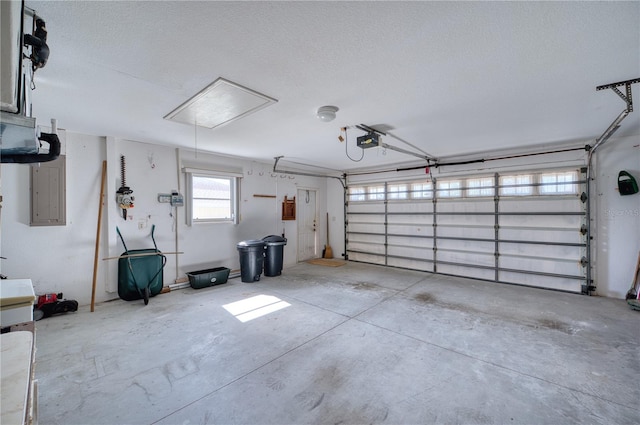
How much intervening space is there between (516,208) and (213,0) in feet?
19.3

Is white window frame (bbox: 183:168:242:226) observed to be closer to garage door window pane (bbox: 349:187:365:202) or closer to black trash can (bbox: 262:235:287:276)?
black trash can (bbox: 262:235:287:276)

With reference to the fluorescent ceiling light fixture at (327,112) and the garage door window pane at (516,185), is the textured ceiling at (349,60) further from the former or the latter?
the garage door window pane at (516,185)

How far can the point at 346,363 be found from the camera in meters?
2.43

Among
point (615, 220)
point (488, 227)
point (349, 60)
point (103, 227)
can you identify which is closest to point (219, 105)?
point (349, 60)

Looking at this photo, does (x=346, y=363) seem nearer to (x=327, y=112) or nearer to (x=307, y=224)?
(x=327, y=112)

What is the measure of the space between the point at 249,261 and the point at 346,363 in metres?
3.28

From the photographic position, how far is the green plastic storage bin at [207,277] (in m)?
4.73

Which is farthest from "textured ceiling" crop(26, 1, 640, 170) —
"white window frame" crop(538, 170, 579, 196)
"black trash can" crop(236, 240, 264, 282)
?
"black trash can" crop(236, 240, 264, 282)

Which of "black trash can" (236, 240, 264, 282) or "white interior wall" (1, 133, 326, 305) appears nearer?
"white interior wall" (1, 133, 326, 305)

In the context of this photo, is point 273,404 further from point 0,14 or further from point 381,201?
point 381,201

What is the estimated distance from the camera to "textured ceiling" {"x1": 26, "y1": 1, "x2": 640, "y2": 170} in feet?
4.98

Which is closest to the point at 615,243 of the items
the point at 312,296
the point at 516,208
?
the point at 516,208

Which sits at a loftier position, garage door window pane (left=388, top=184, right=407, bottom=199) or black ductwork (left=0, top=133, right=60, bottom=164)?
garage door window pane (left=388, top=184, right=407, bottom=199)

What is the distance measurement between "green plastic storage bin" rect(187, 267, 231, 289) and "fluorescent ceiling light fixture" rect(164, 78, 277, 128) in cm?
280
